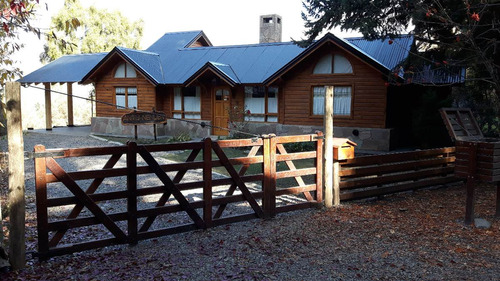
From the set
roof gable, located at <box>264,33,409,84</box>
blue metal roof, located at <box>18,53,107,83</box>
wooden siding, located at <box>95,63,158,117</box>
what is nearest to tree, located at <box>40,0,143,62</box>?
blue metal roof, located at <box>18,53,107,83</box>

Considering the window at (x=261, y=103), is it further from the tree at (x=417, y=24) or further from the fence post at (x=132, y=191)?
the fence post at (x=132, y=191)

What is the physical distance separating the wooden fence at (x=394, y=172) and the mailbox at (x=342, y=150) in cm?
16

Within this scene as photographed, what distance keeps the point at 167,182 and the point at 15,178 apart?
196 centimetres

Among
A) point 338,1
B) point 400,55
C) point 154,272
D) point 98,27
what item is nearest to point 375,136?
point 400,55

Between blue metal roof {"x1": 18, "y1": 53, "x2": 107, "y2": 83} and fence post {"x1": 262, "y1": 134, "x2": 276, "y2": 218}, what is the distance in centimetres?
2056

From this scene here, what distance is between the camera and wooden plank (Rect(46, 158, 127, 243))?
5441 mm

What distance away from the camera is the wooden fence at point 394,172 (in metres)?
8.77

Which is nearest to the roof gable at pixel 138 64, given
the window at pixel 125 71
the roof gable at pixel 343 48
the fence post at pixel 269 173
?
the window at pixel 125 71

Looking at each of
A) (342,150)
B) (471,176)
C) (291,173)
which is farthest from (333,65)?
(471,176)

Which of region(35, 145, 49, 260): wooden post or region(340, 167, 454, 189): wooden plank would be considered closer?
region(35, 145, 49, 260): wooden post

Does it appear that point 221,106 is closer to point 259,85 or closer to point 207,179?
point 259,85

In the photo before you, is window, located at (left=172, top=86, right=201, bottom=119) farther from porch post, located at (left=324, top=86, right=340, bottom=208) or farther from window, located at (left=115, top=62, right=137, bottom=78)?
porch post, located at (left=324, top=86, right=340, bottom=208)

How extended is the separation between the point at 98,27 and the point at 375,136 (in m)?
36.6

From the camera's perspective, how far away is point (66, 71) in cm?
2700
